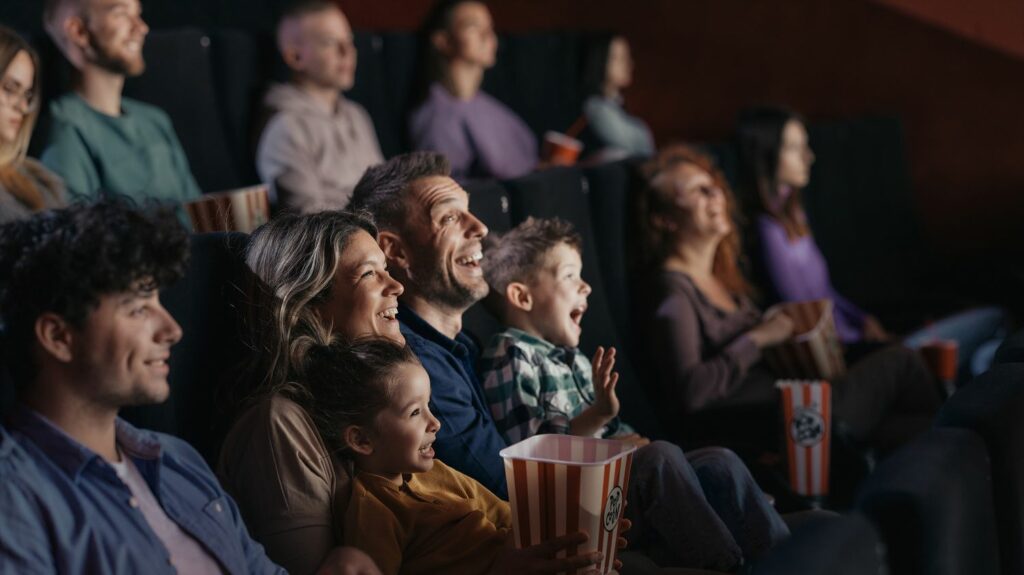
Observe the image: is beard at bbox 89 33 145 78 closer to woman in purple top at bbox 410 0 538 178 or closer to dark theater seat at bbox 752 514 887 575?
woman in purple top at bbox 410 0 538 178

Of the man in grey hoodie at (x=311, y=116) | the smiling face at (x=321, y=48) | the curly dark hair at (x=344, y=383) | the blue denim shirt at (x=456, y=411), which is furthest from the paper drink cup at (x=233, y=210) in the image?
the smiling face at (x=321, y=48)

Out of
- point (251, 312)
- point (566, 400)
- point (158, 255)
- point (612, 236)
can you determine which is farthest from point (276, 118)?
point (158, 255)

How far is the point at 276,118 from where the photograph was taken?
7.11 ft

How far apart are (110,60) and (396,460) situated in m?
1.08

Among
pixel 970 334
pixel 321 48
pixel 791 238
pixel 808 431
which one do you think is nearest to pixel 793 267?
pixel 791 238

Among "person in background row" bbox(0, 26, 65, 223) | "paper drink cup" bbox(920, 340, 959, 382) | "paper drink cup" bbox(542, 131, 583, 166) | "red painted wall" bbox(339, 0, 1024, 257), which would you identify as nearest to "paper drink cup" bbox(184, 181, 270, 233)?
"person in background row" bbox(0, 26, 65, 223)

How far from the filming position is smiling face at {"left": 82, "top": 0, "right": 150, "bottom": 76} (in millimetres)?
1819

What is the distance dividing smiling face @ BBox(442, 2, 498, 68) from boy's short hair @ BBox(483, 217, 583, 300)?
113cm

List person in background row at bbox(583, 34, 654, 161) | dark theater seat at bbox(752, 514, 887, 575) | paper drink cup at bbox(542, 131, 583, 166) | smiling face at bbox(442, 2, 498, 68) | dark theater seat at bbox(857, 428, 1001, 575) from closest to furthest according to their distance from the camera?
dark theater seat at bbox(752, 514, 887, 575)
dark theater seat at bbox(857, 428, 1001, 575)
paper drink cup at bbox(542, 131, 583, 166)
smiling face at bbox(442, 2, 498, 68)
person in background row at bbox(583, 34, 654, 161)

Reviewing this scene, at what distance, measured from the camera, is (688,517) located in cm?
117

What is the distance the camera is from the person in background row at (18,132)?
4.98 ft

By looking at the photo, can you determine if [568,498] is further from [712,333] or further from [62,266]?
[712,333]

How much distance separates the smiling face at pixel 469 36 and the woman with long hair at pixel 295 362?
1408mm

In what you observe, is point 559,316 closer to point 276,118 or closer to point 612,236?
point 612,236
